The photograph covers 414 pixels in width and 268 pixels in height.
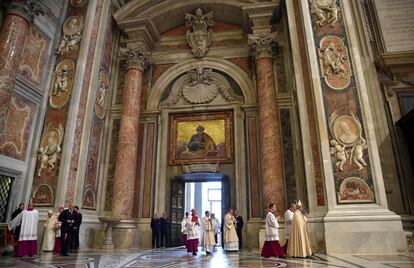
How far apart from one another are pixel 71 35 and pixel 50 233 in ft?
20.6

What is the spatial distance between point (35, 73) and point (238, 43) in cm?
703

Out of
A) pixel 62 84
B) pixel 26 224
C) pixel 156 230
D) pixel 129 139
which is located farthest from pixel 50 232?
pixel 62 84

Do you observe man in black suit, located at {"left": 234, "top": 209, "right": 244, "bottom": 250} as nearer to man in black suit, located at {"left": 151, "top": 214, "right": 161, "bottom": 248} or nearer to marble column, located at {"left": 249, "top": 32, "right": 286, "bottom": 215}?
marble column, located at {"left": 249, "top": 32, "right": 286, "bottom": 215}

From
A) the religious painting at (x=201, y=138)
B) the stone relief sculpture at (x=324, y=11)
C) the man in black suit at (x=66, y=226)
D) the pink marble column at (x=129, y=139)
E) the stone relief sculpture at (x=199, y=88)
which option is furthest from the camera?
the stone relief sculpture at (x=199, y=88)

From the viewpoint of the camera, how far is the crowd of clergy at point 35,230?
6824mm

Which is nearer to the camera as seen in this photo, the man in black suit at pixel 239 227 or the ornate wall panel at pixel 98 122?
the man in black suit at pixel 239 227

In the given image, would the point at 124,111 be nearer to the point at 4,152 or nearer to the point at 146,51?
the point at 146,51

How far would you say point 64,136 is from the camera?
901 cm

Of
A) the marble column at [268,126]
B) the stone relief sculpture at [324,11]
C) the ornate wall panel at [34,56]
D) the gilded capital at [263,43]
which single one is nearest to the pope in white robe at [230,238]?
the marble column at [268,126]

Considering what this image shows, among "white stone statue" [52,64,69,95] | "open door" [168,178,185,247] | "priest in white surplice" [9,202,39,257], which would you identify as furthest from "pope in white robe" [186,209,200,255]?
"white stone statue" [52,64,69,95]

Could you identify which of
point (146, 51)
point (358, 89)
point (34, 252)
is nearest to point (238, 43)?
point (146, 51)

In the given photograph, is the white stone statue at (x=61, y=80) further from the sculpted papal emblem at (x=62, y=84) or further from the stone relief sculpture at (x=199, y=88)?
the stone relief sculpture at (x=199, y=88)

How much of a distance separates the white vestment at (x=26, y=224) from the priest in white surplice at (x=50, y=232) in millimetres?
784

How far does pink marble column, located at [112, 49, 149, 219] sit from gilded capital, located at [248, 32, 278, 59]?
394 centimetres
